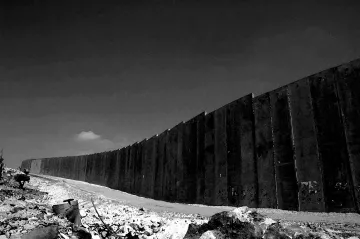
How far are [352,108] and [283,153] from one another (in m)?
1.41

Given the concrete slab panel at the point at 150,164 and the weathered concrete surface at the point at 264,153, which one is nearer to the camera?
the weathered concrete surface at the point at 264,153

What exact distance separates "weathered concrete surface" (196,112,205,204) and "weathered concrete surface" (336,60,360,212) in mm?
4195

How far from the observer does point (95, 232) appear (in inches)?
145

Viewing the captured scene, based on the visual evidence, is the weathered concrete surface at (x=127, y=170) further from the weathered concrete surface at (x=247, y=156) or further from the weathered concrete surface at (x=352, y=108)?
the weathered concrete surface at (x=352, y=108)

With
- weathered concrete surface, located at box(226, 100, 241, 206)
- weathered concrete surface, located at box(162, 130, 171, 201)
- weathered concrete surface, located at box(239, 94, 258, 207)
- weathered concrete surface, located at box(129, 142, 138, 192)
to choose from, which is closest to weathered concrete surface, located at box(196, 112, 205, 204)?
weathered concrete surface, located at box(226, 100, 241, 206)

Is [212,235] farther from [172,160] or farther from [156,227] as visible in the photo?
[172,160]

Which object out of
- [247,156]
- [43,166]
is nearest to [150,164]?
[247,156]

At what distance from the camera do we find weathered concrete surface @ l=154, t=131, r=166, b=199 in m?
10.9

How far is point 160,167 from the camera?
1132 centimetres

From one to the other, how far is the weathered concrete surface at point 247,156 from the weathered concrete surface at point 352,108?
1.96 m

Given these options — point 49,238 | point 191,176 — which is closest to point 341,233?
point 49,238

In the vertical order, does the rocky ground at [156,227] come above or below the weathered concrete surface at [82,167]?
below

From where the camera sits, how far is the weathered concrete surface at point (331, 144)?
440 centimetres

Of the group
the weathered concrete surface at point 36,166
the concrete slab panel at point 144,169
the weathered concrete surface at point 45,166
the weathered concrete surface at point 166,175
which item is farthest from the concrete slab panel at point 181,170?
the weathered concrete surface at point 36,166
